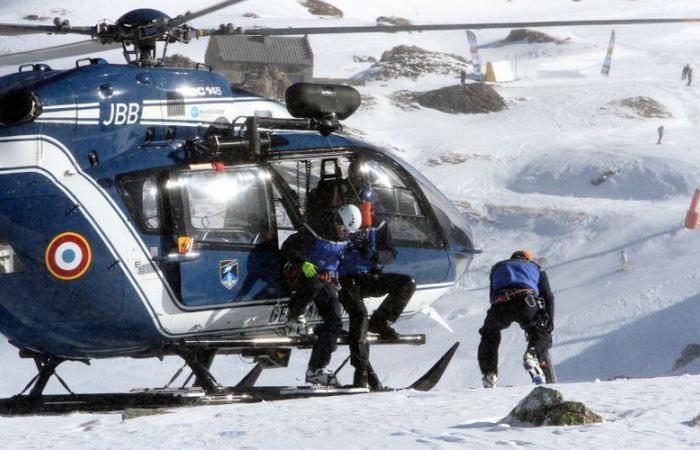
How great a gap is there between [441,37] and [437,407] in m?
62.9

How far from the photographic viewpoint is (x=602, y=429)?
20.8 ft

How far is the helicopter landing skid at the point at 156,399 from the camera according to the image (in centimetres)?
947

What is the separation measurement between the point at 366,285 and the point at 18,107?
373 cm

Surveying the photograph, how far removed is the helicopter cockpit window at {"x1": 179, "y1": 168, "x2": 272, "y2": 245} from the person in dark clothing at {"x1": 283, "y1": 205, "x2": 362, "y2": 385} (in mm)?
387

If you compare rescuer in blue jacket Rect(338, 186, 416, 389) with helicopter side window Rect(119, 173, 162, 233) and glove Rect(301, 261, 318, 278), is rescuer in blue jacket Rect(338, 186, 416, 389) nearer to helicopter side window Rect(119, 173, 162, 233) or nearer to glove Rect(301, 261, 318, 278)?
glove Rect(301, 261, 318, 278)

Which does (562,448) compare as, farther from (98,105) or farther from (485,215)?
(485,215)

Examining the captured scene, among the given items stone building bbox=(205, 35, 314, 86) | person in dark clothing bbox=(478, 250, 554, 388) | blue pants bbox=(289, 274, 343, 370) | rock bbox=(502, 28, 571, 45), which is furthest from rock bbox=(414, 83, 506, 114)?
blue pants bbox=(289, 274, 343, 370)

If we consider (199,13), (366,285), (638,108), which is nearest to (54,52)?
(199,13)

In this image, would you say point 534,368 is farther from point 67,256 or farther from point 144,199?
point 67,256

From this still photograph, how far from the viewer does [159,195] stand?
9445 millimetres

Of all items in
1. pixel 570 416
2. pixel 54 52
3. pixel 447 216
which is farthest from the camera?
pixel 447 216

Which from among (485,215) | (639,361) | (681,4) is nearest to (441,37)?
(681,4)

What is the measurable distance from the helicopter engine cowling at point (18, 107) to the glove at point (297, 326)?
9.65ft

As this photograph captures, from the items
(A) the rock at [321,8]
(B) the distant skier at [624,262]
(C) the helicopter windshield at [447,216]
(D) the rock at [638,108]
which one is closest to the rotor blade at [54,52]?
(C) the helicopter windshield at [447,216]
